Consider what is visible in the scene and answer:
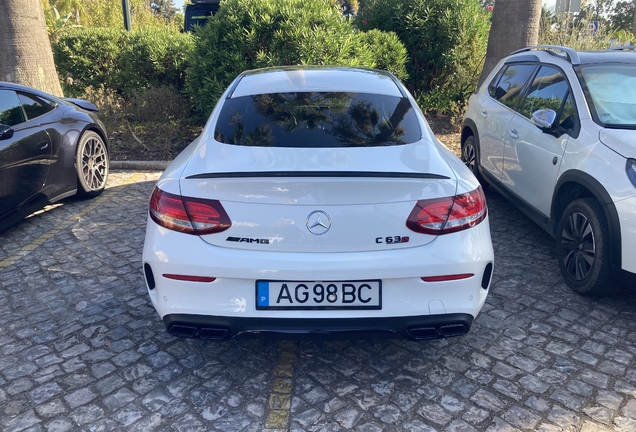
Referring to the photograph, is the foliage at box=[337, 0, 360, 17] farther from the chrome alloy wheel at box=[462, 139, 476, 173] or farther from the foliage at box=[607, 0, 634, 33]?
the chrome alloy wheel at box=[462, 139, 476, 173]

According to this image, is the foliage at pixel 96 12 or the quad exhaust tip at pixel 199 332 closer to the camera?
the quad exhaust tip at pixel 199 332

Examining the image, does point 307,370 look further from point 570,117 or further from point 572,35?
point 572,35

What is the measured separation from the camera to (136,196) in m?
6.81

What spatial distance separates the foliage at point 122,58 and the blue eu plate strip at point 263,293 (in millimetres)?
7584

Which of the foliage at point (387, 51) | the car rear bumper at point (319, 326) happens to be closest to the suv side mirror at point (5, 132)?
the car rear bumper at point (319, 326)

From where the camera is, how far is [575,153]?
434 centimetres

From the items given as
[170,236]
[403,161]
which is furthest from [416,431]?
[170,236]

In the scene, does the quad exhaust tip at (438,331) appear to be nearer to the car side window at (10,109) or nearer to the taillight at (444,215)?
the taillight at (444,215)

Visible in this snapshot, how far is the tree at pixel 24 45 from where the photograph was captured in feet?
26.6

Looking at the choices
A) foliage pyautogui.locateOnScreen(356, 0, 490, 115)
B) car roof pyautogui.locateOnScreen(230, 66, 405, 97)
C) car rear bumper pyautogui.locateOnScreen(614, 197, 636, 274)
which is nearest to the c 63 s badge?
car roof pyautogui.locateOnScreen(230, 66, 405, 97)

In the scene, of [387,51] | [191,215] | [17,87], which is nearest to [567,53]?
[191,215]

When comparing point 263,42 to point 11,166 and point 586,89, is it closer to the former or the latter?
point 11,166

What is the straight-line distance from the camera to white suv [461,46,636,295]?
3881mm

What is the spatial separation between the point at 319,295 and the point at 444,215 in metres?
0.75
